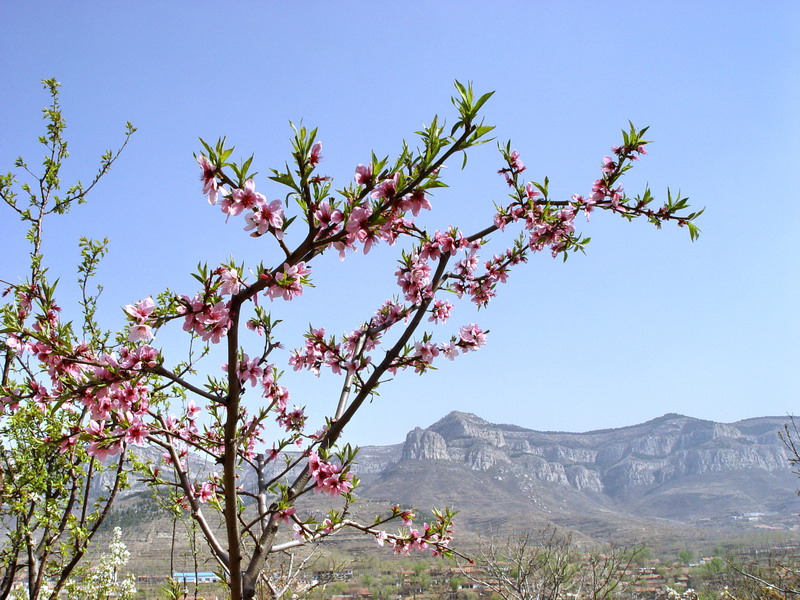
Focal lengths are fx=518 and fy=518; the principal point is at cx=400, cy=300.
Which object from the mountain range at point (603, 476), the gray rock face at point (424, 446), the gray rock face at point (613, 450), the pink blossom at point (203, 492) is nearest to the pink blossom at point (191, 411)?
the pink blossom at point (203, 492)

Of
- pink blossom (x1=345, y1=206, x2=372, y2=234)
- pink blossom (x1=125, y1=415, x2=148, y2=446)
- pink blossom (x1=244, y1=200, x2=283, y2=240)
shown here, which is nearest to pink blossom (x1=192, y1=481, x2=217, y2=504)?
pink blossom (x1=125, y1=415, x2=148, y2=446)

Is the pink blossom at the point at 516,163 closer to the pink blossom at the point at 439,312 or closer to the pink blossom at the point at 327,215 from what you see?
the pink blossom at the point at 439,312

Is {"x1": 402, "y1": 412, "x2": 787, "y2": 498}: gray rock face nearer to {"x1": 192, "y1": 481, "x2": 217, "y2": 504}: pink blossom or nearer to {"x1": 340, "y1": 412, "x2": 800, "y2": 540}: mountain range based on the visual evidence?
{"x1": 340, "y1": 412, "x2": 800, "y2": 540}: mountain range

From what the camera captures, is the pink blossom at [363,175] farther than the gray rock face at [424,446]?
No

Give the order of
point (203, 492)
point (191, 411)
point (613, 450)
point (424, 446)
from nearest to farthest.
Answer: point (203, 492) < point (191, 411) < point (424, 446) < point (613, 450)

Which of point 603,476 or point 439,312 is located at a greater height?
point 439,312

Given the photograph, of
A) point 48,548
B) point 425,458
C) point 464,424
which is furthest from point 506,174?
point 464,424

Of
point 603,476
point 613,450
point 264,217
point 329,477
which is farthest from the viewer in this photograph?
point 613,450

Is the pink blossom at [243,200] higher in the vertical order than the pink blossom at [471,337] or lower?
higher

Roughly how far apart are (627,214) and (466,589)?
67.1 m

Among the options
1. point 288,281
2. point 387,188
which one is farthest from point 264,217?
point 387,188

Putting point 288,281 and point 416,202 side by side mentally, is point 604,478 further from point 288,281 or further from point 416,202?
point 288,281

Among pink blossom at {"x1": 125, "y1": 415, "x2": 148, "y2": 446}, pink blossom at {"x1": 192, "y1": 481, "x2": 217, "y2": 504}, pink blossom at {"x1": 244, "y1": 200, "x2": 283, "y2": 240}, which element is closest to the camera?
pink blossom at {"x1": 244, "y1": 200, "x2": 283, "y2": 240}

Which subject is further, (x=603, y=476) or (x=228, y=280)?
(x=603, y=476)
